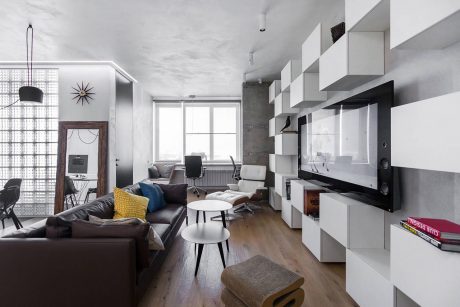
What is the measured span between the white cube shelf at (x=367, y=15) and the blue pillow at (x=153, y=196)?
9.38ft

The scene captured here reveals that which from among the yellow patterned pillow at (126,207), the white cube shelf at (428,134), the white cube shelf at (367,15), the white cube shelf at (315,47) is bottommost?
the yellow patterned pillow at (126,207)

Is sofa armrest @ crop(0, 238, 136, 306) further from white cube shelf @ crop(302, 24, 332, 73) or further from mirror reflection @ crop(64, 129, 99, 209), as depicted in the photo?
mirror reflection @ crop(64, 129, 99, 209)

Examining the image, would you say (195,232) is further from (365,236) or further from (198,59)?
(198,59)

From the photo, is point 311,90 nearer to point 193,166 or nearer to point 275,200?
point 275,200

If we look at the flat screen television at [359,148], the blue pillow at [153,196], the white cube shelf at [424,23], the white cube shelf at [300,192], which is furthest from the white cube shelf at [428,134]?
the blue pillow at [153,196]

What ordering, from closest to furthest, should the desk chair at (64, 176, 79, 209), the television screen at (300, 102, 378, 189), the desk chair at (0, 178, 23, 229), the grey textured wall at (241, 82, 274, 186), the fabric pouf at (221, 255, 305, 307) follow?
the fabric pouf at (221, 255, 305, 307), the television screen at (300, 102, 378, 189), the desk chair at (0, 178, 23, 229), the desk chair at (64, 176, 79, 209), the grey textured wall at (241, 82, 274, 186)

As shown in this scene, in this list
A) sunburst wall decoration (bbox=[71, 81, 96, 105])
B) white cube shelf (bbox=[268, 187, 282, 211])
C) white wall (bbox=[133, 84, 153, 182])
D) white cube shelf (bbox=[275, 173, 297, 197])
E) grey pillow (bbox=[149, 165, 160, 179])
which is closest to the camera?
white cube shelf (bbox=[275, 173, 297, 197])

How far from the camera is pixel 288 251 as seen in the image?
114 inches

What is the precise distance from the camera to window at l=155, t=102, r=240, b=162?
7.15 m

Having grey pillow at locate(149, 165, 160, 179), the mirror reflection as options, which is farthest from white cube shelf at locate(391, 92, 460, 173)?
grey pillow at locate(149, 165, 160, 179)

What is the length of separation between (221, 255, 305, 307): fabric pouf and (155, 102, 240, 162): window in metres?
5.48

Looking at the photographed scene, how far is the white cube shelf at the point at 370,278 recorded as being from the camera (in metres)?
1.52

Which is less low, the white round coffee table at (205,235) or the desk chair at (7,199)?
the desk chair at (7,199)

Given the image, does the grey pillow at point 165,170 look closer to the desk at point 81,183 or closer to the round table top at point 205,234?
the desk at point 81,183
